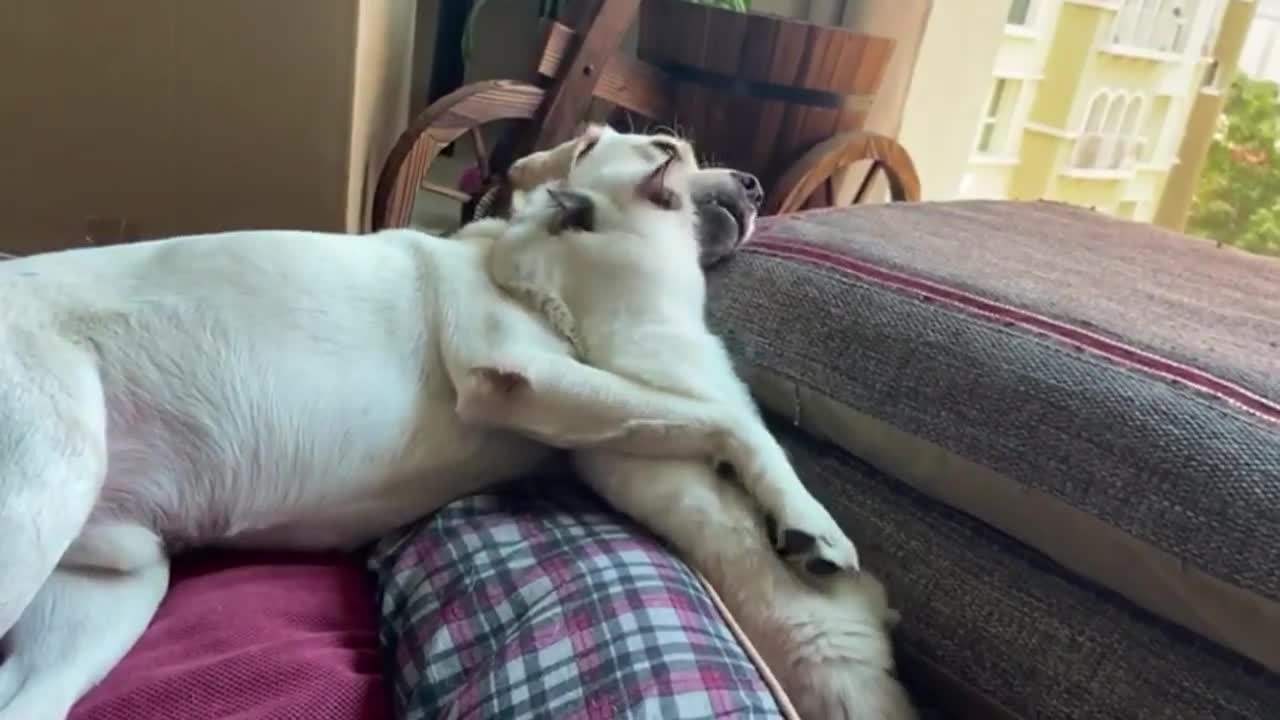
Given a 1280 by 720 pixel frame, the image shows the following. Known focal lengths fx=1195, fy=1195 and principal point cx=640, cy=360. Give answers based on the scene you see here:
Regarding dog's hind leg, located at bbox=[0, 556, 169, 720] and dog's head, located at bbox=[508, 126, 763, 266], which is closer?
dog's hind leg, located at bbox=[0, 556, 169, 720]

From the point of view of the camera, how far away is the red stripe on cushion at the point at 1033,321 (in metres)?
0.87

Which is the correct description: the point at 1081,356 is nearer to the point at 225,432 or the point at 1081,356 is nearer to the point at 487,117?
the point at 225,432

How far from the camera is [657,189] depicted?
1177 millimetres

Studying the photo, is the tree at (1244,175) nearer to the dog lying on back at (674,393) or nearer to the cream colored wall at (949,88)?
the cream colored wall at (949,88)

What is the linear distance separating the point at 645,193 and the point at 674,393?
0.79 ft

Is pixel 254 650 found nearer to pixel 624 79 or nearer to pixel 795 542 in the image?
pixel 795 542

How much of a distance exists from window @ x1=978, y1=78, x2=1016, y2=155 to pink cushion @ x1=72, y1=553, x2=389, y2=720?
1960mm

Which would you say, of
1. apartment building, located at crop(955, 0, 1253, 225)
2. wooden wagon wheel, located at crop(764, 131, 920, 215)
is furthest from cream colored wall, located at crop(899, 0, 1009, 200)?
wooden wagon wheel, located at crop(764, 131, 920, 215)

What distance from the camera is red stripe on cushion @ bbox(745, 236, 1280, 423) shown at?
0.87 m

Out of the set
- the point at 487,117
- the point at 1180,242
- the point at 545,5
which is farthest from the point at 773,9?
the point at 1180,242

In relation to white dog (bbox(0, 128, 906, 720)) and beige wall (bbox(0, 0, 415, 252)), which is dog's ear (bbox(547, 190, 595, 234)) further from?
beige wall (bbox(0, 0, 415, 252))

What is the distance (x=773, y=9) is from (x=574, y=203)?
1.33 m

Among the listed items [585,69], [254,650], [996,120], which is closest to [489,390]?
[254,650]

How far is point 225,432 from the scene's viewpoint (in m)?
0.95
